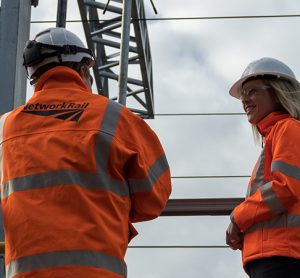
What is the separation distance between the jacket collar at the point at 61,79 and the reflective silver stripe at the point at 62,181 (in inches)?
15.6

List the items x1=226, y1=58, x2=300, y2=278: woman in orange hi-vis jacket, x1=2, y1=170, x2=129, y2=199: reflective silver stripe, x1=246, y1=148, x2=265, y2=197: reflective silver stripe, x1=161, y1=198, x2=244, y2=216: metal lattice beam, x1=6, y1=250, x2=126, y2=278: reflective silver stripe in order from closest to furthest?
x1=6, y1=250, x2=126, y2=278: reflective silver stripe < x1=2, y1=170, x2=129, y2=199: reflective silver stripe < x1=226, y1=58, x2=300, y2=278: woman in orange hi-vis jacket < x1=246, y1=148, x2=265, y2=197: reflective silver stripe < x1=161, y1=198, x2=244, y2=216: metal lattice beam

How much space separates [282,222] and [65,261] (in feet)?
3.24

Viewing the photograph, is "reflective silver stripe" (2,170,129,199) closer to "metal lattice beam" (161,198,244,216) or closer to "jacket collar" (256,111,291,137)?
"jacket collar" (256,111,291,137)

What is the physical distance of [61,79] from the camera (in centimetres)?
363

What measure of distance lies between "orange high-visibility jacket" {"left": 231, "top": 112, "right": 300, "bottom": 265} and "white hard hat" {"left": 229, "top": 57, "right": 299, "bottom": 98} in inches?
12.4

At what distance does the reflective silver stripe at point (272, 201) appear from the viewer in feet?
12.5

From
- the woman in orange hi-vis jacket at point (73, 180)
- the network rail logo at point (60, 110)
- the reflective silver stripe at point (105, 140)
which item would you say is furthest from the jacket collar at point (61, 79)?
the reflective silver stripe at point (105, 140)

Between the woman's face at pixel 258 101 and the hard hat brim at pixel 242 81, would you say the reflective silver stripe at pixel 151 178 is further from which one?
the hard hat brim at pixel 242 81

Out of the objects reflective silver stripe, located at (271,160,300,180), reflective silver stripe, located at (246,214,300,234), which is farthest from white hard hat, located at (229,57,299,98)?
reflective silver stripe, located at (246,214,300,234)

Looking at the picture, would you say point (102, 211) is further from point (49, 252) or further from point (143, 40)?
point (143, 40)

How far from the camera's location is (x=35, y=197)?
3324mm

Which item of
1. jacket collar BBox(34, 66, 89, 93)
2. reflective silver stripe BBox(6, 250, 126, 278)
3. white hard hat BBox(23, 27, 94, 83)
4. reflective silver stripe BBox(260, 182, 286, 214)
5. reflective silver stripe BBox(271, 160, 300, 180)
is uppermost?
white hard hat BBox(23, 27, 94, 83)

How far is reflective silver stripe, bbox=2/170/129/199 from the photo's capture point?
3326 millimetres

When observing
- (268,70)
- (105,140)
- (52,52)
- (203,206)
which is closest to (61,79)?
(52,52)
